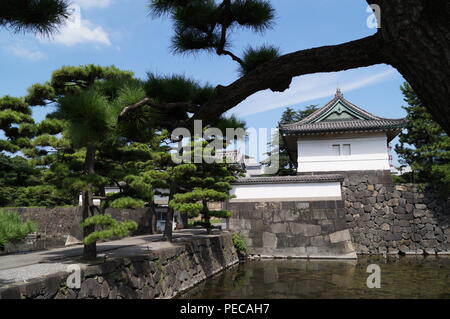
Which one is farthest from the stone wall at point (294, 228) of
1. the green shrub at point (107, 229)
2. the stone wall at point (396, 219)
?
the green shrub at point (107, 229)

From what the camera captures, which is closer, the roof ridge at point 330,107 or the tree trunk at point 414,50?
the tree trunk at point 414,50

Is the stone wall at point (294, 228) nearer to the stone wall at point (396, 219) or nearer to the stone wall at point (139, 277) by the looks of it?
the stone wall at point (396, 219)

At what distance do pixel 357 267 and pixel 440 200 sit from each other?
6.06 meters

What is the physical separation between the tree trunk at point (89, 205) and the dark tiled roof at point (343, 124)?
36.1 feet

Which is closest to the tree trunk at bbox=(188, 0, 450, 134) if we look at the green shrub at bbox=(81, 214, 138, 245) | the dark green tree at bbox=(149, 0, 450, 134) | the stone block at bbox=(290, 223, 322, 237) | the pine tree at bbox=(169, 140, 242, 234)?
the dark green tree at bbox=(149, 0, 450, 134)

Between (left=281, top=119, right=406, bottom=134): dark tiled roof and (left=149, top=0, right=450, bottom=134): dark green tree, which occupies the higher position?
(left=281, top=119, right=406, bottom=134): dark tiled roof

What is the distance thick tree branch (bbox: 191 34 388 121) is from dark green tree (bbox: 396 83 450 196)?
1247 cm

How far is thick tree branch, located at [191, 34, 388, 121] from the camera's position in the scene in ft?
5.76

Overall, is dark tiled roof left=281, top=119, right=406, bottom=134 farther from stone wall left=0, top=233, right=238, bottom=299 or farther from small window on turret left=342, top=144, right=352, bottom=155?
stone wall left=0, top=233, right=238, bottom=299

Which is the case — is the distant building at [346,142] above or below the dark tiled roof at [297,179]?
above

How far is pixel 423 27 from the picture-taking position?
1.43 metres

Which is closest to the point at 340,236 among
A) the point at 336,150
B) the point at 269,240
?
the point at 269,240

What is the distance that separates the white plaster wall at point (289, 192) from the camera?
12.0m
